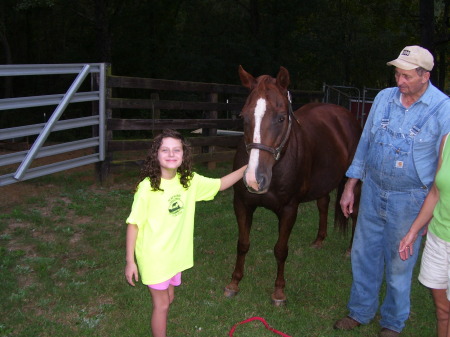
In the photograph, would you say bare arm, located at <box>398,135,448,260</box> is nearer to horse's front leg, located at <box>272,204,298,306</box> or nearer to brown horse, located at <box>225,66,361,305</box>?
brown horse, located at <box>225,66,361,305</box>

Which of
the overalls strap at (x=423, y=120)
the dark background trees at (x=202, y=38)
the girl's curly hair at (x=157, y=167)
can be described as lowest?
the girl's curly hair at (x=157, y=167)

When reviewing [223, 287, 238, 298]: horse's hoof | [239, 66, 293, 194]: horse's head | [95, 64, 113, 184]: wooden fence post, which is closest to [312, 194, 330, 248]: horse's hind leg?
[223, 287, 238, 298]: horse's hoof

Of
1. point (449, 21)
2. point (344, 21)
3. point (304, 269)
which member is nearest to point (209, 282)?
point (304, 269)

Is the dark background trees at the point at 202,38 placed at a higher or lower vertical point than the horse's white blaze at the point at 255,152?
higher

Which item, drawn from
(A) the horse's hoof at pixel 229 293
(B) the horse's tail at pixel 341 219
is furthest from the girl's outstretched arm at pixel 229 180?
(B) the horse's tail at pixel 341 219

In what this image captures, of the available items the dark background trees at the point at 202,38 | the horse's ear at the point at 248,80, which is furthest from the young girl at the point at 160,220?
the dark background trees at the point at 202,38

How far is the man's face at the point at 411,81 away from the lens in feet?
9.11

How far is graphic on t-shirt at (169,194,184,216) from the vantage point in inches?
102

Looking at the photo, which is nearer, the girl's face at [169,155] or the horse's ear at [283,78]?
the girl's face at [169,155]

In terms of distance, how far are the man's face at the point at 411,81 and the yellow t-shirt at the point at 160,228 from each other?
5.09 feet

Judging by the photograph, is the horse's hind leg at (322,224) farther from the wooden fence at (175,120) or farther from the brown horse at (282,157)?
the wooden fence at (175,120)

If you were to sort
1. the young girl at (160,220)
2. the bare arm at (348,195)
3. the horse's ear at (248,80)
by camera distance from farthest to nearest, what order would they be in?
the horse's ear at (248,80) → the bare arm at (348,195) → the young girl at (160,220)

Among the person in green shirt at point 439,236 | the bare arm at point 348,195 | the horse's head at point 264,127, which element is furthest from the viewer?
the bare arm at point 348,195

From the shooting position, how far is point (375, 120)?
10.2ft
